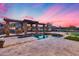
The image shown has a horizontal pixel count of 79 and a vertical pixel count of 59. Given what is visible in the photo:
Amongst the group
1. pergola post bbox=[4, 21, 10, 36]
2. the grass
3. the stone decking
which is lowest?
the stone decking

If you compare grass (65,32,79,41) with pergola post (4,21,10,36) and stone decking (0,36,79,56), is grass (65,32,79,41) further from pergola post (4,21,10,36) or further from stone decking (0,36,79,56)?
pergola post (4,21,10,36)

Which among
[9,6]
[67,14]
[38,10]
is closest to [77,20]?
[67,14]

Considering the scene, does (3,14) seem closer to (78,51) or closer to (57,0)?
(57,0)

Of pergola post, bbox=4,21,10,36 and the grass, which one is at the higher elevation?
pergola post, bbox=4,21,10,36

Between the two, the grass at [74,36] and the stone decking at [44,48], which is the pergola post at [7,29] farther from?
the grass at [74,36]

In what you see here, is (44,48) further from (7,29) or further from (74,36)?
(7,29)

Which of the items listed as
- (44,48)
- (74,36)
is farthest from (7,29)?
(74,36)

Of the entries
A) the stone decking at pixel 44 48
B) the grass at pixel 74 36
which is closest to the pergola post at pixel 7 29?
the stone decking at pixel 44 48

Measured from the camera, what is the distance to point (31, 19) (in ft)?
6.81

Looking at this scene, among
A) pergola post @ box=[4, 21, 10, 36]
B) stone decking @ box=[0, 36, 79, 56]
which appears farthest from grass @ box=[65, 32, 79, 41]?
pergola post @ box=[4, 21, 10, 36]

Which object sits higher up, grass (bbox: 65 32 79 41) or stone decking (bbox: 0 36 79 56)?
grass (bbox: 65 32 79 41)

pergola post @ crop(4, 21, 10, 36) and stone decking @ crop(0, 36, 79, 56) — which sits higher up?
pergola post @ crop(4, 21, 10, 36)

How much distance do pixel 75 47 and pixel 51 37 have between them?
1.07 feet

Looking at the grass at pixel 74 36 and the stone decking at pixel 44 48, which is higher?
the grass at pixel 74 36
